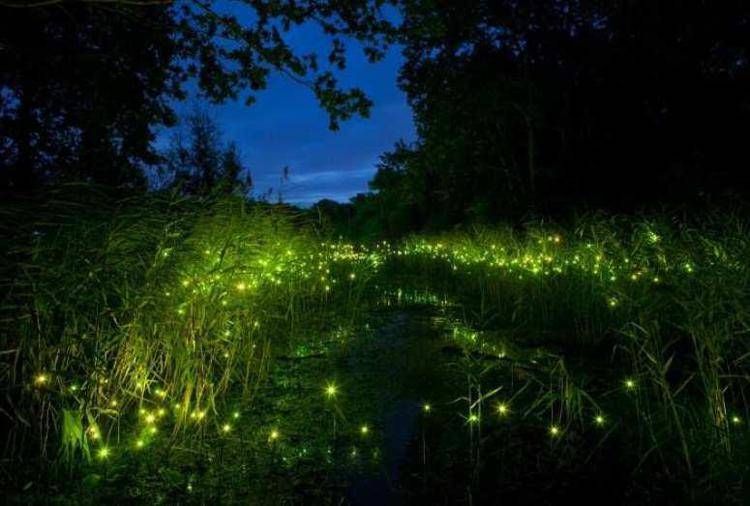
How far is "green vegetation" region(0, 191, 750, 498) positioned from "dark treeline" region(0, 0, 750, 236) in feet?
9.93

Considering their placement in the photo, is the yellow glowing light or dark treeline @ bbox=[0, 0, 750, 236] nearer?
the yellow glowing light

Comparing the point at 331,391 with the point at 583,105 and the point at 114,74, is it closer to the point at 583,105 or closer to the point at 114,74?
the point at 114,74

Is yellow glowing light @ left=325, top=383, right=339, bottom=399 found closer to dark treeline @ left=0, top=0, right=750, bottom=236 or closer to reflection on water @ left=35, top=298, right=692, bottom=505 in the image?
reflection on water @ left=35, top=298, right=692, bottom=505

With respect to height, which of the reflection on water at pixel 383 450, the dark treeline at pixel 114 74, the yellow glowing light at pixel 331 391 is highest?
the dark treeline at pixel 114 74

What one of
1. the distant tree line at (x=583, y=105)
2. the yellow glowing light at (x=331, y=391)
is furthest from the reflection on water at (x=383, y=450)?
the distant tree line at (x=583, y=105)

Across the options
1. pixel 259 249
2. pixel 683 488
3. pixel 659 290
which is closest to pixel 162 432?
pixel 259 249

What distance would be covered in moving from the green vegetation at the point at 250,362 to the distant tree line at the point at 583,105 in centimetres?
887

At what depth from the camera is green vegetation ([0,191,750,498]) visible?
3.25m

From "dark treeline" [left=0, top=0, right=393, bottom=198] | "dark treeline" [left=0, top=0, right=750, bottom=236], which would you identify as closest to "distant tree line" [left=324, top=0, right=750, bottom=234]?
"dark treeline" [left=0, top=0, right=750, bottom=236]

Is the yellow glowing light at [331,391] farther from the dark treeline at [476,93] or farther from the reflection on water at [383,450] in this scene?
the dark treeline at [476,93]

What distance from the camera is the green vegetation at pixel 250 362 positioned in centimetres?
325

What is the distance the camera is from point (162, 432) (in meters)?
3.78

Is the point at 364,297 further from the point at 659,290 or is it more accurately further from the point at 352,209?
the point at 352,209

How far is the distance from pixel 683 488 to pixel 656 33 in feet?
51.2
